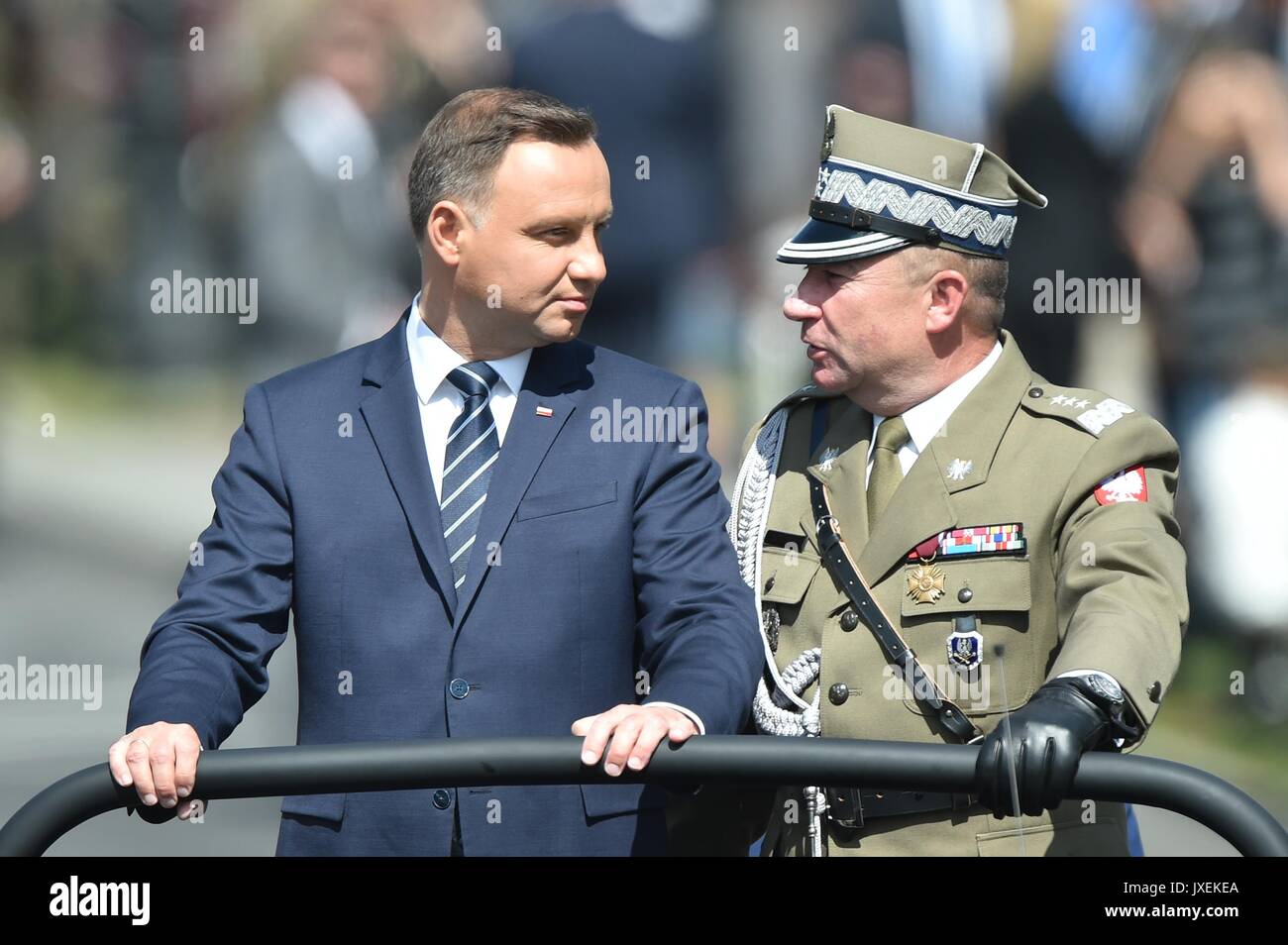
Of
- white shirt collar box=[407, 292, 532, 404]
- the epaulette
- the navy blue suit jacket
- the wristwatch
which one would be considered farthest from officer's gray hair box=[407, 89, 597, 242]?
the wristwatch

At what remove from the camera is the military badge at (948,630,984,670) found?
300 centimetres

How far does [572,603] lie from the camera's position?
293cm

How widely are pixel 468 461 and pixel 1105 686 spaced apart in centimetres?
104

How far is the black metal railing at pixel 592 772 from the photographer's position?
2.25 metres

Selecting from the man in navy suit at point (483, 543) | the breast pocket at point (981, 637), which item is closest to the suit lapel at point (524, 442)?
the man in navy suit at point (483, 543)

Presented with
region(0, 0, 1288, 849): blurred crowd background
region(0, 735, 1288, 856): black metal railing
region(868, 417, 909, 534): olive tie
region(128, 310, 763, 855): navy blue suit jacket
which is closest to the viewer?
region(0, 735, 1288, 856): black metal railing

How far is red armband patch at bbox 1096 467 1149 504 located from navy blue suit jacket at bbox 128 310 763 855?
0.57 metres

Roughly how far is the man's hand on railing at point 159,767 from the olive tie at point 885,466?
121cm

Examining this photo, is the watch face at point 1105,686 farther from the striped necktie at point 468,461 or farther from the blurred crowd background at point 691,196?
the blurred crowd background at point 691,196

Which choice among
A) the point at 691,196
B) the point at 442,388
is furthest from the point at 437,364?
the point at 691,196

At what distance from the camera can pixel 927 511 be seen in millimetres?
3115

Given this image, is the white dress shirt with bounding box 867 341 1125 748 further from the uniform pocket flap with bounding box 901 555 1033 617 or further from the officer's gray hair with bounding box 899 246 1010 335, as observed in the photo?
the uniform pocket flap with bounding box 901 555 1033 617
